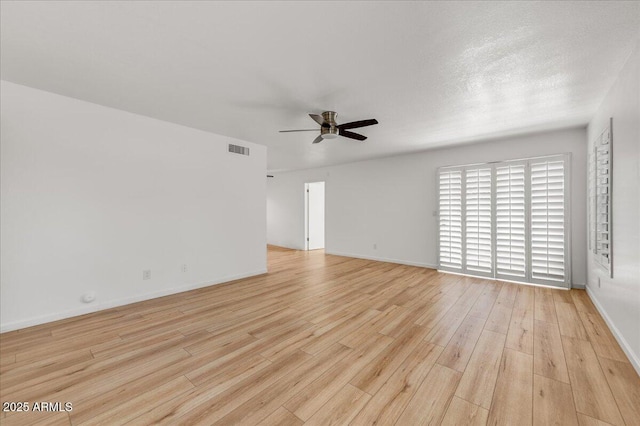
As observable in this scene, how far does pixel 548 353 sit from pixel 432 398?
4.51 ft

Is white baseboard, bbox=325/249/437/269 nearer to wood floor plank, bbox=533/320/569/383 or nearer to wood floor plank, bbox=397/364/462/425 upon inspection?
wood floor plank, bbox=533/320/569/383

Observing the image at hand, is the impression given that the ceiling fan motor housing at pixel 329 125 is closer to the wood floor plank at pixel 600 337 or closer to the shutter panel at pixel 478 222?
the shutter panel at pixel 478 222

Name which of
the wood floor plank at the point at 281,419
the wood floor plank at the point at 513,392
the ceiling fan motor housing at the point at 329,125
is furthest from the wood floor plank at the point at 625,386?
the ceiling fan motor housing at the point at 329,125

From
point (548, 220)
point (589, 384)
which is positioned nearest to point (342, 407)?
point (589, 384)

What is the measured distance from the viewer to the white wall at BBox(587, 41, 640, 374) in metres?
1.97

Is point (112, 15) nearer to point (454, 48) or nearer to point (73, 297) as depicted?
point (454, 48)

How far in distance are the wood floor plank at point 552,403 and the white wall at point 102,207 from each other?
4.18 m

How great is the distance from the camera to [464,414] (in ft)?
5.07

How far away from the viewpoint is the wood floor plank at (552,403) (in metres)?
1.50

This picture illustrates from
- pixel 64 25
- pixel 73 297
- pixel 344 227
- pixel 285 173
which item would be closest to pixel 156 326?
pixel 73 297

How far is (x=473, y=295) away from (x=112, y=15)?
491cm

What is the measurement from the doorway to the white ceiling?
4.51 meters

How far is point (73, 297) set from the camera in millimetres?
2977

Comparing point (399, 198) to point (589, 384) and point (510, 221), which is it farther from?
point (589, 384)
